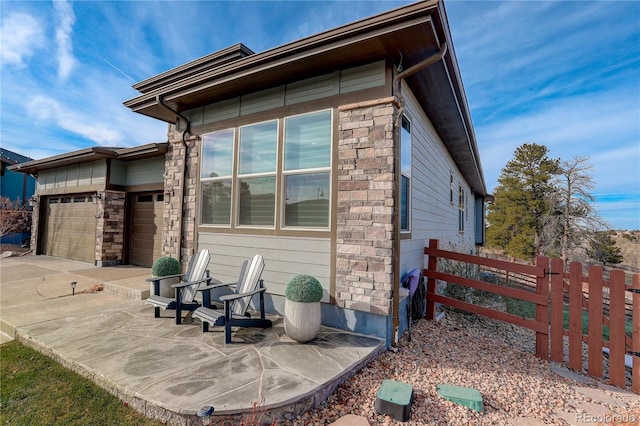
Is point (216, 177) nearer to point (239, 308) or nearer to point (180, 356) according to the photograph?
point (239, 308)

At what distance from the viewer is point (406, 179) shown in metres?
4.50

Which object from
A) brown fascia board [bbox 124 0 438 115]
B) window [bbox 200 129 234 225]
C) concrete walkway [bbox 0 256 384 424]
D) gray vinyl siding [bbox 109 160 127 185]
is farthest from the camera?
gray vinyl siding [bbox 109 160 127 185]

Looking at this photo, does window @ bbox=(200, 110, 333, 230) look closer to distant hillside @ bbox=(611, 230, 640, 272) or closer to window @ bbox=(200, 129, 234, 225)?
window @ bbox=(200, 129, 234, 225)

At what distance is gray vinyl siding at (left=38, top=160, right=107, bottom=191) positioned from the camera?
8425mm

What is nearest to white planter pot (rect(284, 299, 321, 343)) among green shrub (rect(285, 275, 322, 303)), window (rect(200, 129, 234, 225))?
green shrub (rect(285, 275, 322, 303))

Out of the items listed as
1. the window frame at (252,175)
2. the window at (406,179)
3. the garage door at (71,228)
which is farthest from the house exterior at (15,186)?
the window at (406,179)

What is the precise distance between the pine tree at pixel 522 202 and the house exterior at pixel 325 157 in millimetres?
15830

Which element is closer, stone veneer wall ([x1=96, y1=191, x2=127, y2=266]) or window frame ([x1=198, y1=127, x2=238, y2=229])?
window frame ([x1=198, y1=127, x2=238, y2=229])

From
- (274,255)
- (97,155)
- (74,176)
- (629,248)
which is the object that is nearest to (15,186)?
(74,176)

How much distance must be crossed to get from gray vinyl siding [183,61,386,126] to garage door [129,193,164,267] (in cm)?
348

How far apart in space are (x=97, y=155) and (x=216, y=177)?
5198 millimetres

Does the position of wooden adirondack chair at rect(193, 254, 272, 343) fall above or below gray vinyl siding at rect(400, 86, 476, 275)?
below

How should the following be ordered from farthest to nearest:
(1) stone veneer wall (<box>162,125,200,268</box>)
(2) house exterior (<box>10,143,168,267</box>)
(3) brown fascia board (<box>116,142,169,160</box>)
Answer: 1. (2) house exterior (<box>10,143,168,267</box>)
2. (3) brown fascia board (<box>116,142,169,160</box>)
3. (1) stone veneer wall (<box>162,125,200,268</box>)

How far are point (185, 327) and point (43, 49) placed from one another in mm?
8054
